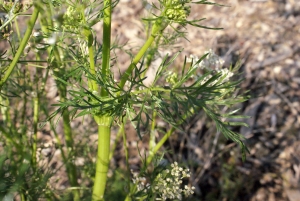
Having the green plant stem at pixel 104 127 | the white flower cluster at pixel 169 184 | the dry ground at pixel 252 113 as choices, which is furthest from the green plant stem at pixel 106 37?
the dry ground at pixel 252 113

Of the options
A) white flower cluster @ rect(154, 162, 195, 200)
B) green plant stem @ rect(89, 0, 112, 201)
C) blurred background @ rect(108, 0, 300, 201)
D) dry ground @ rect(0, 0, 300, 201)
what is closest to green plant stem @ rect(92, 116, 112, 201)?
green plant stem @ rect(89, 0, 112, 201)

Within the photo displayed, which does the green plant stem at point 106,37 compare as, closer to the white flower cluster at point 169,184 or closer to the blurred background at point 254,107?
the white flower cluster at point 169,184

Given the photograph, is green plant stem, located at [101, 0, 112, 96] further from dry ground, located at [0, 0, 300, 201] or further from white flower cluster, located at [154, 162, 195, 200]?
dry ground, located at [0, 0, 300, 201]

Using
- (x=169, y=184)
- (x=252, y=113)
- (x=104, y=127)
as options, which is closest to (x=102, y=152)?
(x=104, y=127)

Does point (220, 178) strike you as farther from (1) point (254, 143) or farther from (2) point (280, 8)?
(2) point (280, 8)

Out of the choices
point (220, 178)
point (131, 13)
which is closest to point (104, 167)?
point (220, 178)

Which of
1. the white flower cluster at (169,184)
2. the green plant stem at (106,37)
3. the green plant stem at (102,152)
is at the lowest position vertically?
the white flower cluster at (169,184)

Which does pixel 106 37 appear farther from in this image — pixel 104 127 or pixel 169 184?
pixel 169 184

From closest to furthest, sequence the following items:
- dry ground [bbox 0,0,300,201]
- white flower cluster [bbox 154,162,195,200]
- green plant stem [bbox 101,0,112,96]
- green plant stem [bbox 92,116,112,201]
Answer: green plant stem [bbox 101,0,112,96] → green plant stem [bbox 92,116,112,201] → white flower cluster [bbox 154,162,195,200] → dry ground [bbox 0,0,300,201]
